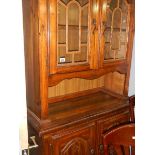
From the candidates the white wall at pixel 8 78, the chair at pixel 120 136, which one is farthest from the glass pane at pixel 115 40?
the white wall at pixel 8 78

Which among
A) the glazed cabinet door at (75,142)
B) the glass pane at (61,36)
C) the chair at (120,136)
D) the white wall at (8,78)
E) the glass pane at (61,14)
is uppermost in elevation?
the glass pane at (61,14)

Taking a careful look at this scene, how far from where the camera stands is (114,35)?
181 centimetres

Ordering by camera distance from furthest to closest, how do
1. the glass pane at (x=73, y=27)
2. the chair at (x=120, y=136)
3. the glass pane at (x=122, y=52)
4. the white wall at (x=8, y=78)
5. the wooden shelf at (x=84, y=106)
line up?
the glass pane at (x=122, y=52)
the wooden shelf at (x=84, y=106)
the glass pane at (x=73, y=27)
the chair at (x=120, y=136)
the white wall at (x=8, y=78)

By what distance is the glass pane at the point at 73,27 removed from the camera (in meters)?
1.52

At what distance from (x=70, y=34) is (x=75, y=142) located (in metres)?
0.85

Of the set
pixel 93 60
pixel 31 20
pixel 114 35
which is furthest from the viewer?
pixel 114 35

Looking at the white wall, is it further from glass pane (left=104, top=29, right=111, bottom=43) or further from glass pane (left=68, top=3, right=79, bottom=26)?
glass pane (left=104, top=29, right=111, bottom=43)

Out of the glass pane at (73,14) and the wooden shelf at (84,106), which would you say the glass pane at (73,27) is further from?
the wooden shelf at (84,106)

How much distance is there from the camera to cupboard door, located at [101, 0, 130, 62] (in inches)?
66.1

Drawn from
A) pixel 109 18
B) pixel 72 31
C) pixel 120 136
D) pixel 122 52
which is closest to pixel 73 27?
pixel 72 31

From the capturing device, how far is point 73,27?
1568 millimetres

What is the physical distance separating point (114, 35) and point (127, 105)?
26.5 inches
